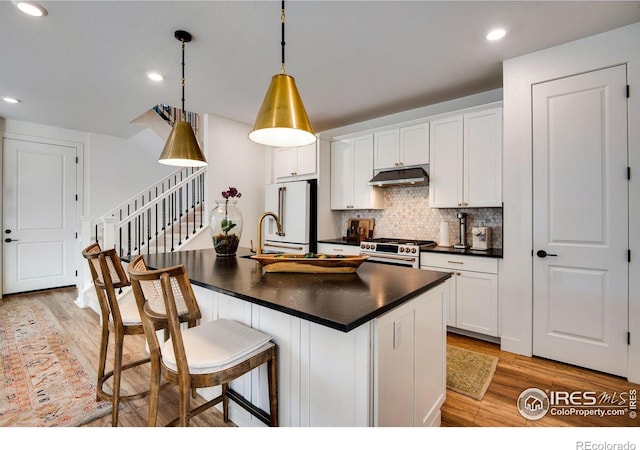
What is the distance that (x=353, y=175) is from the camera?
14.0 ft

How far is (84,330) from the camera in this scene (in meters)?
3.40

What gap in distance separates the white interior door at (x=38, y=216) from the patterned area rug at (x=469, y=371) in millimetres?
6073

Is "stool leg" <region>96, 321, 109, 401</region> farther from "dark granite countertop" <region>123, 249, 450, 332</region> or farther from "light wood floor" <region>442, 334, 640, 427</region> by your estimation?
"light wood floor" <region>442, 334, 640, 427</region>

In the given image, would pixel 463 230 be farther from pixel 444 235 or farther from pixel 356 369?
pixel 356 369

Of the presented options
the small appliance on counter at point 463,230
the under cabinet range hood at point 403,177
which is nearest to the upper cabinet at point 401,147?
the under cabinet range hood at point 403,177

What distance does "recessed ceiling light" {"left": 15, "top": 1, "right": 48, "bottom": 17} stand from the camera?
82.1 inches

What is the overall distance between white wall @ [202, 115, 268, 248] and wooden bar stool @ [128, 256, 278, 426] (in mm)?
3026

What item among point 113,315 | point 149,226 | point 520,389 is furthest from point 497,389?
point 149,226

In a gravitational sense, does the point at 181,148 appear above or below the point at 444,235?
above

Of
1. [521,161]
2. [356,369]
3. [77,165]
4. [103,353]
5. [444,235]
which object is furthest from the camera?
[77,165]

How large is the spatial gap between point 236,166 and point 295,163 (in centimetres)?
91

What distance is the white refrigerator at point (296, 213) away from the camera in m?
4.34
